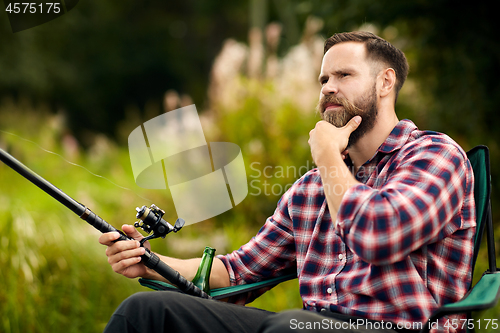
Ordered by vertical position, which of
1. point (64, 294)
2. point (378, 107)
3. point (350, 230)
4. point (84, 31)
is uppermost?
point (84, 31)

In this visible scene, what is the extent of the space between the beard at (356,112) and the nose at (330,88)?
0.05ft

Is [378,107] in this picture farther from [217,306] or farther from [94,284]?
[94,284]

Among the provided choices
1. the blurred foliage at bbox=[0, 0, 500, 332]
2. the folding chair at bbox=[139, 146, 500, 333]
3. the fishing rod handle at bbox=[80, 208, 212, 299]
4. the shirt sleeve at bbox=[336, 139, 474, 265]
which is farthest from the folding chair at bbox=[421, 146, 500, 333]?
the blurred foliage at bbox=[0, 0, 500, 332]

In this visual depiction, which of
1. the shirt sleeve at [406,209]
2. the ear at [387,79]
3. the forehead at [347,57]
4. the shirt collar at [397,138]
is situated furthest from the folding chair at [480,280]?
the forehead at [347,57]

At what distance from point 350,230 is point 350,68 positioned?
2.37 ft

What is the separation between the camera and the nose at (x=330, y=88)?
1.74 metres

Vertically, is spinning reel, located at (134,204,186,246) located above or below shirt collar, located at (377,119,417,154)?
below

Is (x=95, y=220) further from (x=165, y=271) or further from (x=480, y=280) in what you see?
(x=480, y=280)

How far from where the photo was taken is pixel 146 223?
158cm

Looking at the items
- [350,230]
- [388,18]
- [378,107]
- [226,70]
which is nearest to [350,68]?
[378,107]

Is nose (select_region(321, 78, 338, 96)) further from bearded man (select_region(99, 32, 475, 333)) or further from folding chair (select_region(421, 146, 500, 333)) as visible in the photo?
folding chair (select_region(421, 146, 500, 333))

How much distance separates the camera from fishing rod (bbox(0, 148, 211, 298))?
4.45 ft

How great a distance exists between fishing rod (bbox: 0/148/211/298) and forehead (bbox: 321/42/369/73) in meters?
0.86

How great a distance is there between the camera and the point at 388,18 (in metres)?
3.93
